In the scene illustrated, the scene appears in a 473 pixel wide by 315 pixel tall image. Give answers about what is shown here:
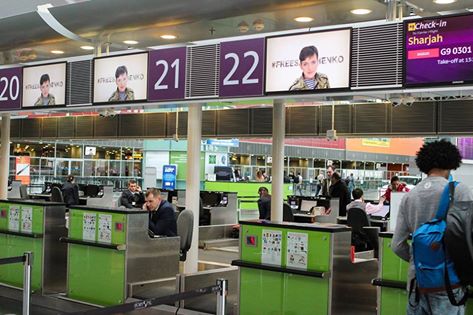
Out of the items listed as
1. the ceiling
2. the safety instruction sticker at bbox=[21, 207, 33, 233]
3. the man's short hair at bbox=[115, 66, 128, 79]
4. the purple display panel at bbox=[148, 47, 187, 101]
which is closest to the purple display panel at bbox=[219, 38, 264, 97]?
the ceiling

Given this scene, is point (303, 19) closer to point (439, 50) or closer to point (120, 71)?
point (439, 50)

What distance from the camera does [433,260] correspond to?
3.57 m

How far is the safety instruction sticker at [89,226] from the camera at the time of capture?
7605 mm

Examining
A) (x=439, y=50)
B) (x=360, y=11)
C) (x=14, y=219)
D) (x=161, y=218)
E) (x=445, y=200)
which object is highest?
(x=360, y=11)

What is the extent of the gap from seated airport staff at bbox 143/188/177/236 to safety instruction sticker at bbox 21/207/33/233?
1.61 metres

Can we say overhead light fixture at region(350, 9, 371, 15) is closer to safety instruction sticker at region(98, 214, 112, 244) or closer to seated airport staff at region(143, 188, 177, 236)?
seated airport staff at region(143, 188, 177, 236)

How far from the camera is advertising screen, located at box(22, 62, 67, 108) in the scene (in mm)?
8297

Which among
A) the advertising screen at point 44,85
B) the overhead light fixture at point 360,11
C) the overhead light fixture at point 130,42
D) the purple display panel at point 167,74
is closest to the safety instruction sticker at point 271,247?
the purple display panel at point 167,74

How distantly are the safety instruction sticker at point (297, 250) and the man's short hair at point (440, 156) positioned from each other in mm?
2154

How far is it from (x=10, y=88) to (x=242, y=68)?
3.98 meters

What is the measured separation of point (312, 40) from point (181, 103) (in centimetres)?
190

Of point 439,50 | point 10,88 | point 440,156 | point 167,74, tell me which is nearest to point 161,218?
point 167,74

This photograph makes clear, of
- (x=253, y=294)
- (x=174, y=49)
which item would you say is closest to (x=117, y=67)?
(x=174, y=49)

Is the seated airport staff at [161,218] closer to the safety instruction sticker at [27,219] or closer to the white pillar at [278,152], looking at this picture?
the safety instruction sticker at [27,219]
